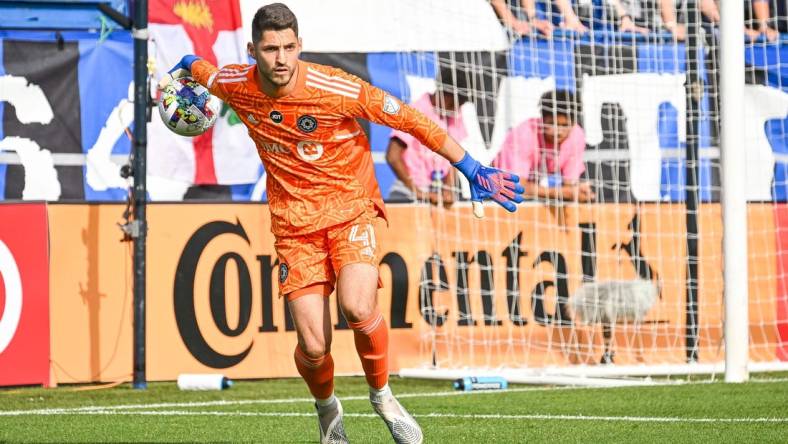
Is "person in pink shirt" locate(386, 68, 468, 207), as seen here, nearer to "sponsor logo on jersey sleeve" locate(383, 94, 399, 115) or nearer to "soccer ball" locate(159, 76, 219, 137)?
"soccer ball" locate(159, 76, 219, 137)

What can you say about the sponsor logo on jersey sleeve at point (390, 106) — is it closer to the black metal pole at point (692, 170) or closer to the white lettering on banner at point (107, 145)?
the white lettering on banner at point (107, 145)

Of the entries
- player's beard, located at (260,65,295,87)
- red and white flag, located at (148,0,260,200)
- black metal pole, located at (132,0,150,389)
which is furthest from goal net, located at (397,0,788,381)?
player's beard, located at (260,65,295,87)

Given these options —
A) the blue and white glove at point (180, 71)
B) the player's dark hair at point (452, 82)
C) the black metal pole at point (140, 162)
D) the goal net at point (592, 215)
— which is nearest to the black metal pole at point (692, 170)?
the goal net at point (592, 215)

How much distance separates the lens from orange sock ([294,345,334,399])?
6395mm

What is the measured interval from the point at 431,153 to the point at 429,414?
3.59 m

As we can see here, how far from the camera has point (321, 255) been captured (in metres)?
6.39

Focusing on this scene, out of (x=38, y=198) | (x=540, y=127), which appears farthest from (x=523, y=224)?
(x=38, y=198)

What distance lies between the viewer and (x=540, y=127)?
11.5m

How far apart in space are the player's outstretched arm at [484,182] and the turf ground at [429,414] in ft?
4.65

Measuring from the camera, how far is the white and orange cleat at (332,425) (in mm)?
6438

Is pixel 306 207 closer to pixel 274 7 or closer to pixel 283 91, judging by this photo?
pixel 283 91

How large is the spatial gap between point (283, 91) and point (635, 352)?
5.80 metres

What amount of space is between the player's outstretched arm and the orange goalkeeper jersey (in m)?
0.09

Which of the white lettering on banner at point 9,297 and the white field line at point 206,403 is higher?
the white lettering on banner at point 9,297
